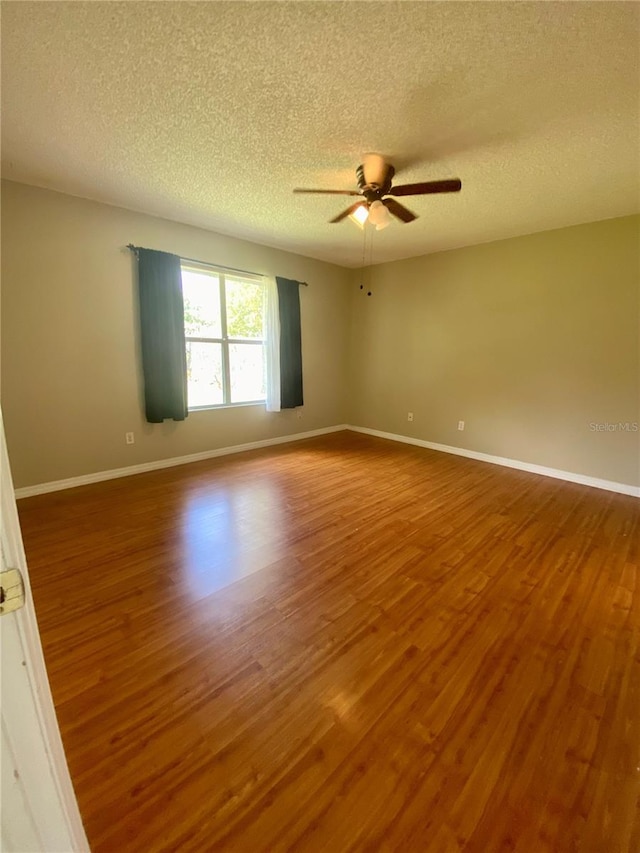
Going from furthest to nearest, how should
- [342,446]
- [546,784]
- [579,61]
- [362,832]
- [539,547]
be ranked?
[342,446] < [539,547] < [579,61] < [546,784] < [362,832]

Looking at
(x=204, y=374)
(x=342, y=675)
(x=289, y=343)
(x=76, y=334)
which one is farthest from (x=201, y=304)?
(x=342, y=675)

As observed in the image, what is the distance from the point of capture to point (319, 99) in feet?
5.92

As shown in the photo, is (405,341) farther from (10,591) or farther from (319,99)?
(10,591)

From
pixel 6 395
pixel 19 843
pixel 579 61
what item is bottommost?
pixel 19 843

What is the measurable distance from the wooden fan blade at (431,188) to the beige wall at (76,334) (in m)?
2.45

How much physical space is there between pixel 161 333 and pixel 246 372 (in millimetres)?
1177

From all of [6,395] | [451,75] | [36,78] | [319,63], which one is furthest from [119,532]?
[451,75]

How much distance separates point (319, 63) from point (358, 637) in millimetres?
2654

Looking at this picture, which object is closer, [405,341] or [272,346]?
[272,346]

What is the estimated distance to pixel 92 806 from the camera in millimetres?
1018

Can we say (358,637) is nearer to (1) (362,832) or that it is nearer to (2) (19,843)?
(1) (362,832)

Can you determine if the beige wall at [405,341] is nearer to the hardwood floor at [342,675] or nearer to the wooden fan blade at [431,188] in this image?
the hardwood floor at [342,675]

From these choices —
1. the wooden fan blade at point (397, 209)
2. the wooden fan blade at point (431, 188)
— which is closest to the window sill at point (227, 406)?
the wooden fan blade at point (397, 209)

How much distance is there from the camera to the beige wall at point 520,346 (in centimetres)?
334
